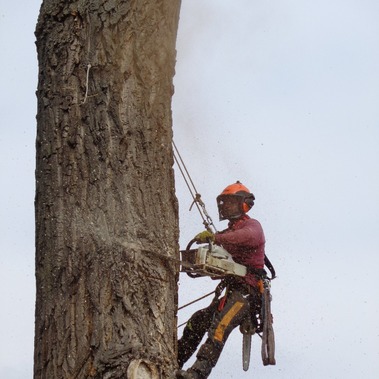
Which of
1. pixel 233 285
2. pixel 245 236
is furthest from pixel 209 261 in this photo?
pixel 233 285

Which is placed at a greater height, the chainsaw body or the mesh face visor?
the mesh face visor

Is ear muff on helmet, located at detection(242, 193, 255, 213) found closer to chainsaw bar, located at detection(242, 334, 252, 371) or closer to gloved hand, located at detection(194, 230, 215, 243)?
gloved hand, located at detection(194, 230, 215, 243)

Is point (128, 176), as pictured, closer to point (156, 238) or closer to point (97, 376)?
point (156, 238)

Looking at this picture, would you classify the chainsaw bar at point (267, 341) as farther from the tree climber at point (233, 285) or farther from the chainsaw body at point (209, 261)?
the chainsaw body at point (209, 261)

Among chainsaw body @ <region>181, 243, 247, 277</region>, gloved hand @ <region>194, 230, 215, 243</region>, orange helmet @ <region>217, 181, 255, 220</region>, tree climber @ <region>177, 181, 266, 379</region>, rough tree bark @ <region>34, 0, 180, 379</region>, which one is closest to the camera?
rough tree bark @ <region>34, 0, 180, 379</region>

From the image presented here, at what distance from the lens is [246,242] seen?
6.64 metres

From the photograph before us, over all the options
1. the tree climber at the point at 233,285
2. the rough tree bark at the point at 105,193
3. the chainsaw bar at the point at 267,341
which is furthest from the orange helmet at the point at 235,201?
the rough tree bark at the point at 105,193

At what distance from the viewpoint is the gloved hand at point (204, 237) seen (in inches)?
250

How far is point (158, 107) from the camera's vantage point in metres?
4.64

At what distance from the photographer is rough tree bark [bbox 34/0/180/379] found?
411 cm

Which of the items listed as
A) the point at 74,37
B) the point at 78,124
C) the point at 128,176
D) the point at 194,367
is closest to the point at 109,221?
the point at 128,176

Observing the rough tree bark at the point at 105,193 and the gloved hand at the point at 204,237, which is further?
the gloved hand at the point at 204,237

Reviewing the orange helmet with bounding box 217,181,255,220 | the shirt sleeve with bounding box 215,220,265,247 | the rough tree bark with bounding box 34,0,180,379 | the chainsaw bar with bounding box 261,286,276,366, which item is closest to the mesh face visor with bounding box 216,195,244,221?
the orange helmet with bounding box 217,181,255,220

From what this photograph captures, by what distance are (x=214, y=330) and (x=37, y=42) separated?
274cm
